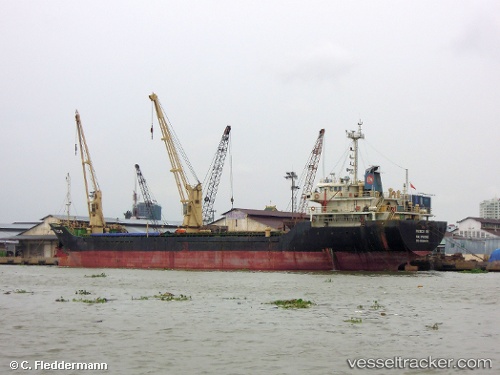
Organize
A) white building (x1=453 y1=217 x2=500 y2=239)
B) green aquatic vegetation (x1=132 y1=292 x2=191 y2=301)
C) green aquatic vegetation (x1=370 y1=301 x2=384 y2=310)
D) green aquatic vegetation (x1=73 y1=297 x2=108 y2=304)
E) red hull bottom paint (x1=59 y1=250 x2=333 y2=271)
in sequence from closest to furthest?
green aquatic vegetation (x1=370 y1=301 x2=384 y2=310) → green aquatic vegetation (x1=73 y1=297 x2=108 y2=304) → green aquatic vegetation (x1=132 y1=292 x2=191 y2=301) → red hull bottom paint (x1=59 y1=250 x2=333 y2=271) → white building (x1=453 y1=217 x2=500 y2=239)

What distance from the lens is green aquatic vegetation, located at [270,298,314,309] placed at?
83.5ft

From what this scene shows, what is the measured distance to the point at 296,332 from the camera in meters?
19.4

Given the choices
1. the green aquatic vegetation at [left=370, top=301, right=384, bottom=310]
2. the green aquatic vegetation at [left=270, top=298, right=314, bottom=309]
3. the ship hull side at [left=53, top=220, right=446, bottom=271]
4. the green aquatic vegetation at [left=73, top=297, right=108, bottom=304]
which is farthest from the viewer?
the ship hull side at [left=53, top=220, right=446, bottom=271]

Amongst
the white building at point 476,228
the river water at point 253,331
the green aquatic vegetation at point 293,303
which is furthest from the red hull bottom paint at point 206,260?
the white building at point 476,228

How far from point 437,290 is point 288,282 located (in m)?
9.20

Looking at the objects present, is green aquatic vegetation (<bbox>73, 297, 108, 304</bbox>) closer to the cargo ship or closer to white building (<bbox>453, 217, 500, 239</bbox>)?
the cargo ship
